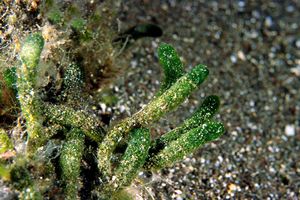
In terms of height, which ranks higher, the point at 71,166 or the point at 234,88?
the point at 71,166

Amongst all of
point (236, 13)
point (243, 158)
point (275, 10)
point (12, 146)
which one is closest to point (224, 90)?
point (243, 158)

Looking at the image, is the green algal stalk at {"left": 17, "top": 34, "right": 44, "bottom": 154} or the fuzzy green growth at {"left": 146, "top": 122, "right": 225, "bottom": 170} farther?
the fuzzy green growth at {"left": 146, "top": 122, "right": 225, "bottom": 170}

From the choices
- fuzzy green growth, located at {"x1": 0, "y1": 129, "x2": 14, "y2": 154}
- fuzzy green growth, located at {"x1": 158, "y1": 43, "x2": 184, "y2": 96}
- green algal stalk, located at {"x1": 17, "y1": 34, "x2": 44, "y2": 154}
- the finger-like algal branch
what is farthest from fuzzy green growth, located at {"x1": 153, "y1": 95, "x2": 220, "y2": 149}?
fuzzy green growth, located at {"x1": 0, "y1": 129, "x2": 14, "y2": 154}

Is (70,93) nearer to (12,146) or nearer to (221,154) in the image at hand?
(12,146)

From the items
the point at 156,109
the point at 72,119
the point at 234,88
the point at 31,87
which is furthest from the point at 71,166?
the point at 234,88

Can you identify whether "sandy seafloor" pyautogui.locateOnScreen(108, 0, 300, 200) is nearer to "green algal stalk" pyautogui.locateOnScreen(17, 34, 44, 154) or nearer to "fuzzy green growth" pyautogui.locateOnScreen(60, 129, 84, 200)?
"fuzzy green growth" pyautogui.locateOnScreen(60, 129, 84, 200)

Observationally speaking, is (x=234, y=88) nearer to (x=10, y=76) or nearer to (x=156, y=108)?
(x=156, y=108)
